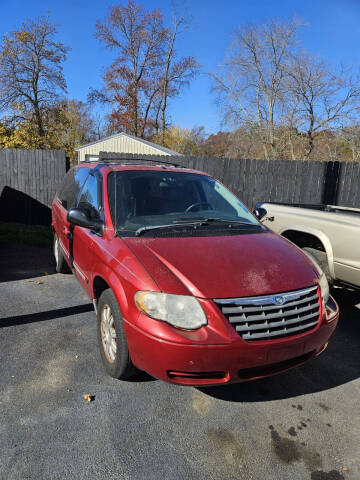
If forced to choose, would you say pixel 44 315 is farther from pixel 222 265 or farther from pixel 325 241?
pixel 325 241

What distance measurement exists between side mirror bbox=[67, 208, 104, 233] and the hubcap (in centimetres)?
71

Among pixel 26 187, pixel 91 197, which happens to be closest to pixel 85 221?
pixel 91 197

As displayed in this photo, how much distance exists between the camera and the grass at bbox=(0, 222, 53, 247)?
7.69m

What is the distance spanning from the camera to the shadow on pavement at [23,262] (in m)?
5.53

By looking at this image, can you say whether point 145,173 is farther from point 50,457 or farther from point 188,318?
point 50,457

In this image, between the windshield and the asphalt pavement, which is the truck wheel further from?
the windshield

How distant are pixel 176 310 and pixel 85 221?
1349mm

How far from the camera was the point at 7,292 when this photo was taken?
4.71 metres

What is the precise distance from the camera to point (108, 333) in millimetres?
2836

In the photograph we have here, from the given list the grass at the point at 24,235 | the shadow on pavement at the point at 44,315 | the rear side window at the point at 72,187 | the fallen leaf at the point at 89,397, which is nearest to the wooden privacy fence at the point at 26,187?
the grass at the point at 24,235

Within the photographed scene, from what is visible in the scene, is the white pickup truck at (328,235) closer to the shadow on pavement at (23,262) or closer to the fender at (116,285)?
the fender at (116,285)

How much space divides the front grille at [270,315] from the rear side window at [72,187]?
2.71 meters

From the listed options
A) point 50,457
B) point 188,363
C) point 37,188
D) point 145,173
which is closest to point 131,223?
point 145,173

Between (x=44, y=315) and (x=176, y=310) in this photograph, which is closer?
(x=176, y=310)
